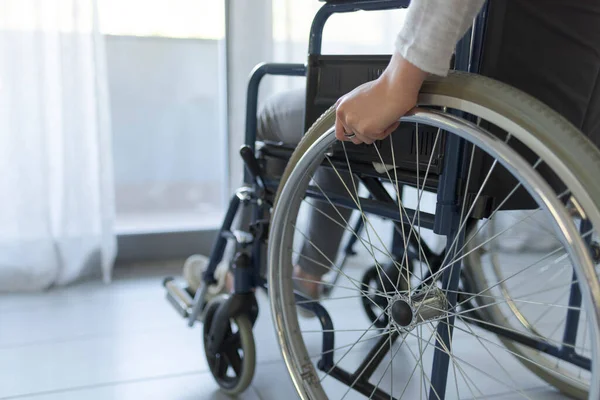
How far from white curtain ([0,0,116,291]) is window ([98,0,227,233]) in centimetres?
20

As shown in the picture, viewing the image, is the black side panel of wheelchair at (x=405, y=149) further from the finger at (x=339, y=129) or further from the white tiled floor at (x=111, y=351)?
the white tiled floor at (x=111, y=351)

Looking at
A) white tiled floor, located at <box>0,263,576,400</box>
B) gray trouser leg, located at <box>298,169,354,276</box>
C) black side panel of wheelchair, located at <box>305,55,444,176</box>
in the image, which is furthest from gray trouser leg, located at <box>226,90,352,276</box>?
white tiled floor, located at <box>0,263,576,400</box>

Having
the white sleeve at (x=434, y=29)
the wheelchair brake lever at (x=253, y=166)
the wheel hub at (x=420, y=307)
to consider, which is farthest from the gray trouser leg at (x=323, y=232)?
the white sleeve at (x=434, y=29)

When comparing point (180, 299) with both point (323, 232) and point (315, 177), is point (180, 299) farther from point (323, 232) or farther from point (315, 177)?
point (315, 177)

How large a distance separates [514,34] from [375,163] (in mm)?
248

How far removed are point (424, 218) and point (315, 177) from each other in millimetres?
388

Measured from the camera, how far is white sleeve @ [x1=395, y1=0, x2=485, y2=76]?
57 cm

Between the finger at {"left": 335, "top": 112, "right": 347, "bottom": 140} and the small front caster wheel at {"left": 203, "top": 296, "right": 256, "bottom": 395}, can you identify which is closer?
the finger at {"left": 335, "top": 112, "right": 347, "bottom": 140}

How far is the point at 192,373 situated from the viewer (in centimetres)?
123

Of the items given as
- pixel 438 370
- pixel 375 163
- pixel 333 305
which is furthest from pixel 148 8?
pixel 438 370

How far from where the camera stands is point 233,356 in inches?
44.9

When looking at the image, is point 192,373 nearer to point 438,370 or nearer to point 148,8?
point 438,370

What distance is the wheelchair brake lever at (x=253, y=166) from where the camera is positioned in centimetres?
108

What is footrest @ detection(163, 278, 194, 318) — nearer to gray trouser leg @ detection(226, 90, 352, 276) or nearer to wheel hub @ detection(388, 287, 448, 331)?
gray trouser leg @ detection(226, 90, 352, 276)
